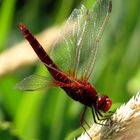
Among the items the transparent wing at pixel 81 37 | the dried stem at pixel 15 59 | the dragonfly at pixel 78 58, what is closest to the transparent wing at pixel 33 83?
the dragonfly at pixel 78 58

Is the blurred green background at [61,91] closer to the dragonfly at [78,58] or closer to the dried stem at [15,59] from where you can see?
the dried stem at [15,59]

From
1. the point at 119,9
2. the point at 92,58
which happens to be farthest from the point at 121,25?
the point at 92,58

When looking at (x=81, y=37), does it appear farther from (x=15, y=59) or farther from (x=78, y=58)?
(x=15, y=59)

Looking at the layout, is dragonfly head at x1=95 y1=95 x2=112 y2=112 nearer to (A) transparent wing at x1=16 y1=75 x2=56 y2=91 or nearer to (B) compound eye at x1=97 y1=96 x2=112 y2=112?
(B) compound eye at x1=97 y1=96 x2=112 y2=112

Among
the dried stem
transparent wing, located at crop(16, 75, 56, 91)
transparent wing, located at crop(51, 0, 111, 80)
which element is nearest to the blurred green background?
the dried stem

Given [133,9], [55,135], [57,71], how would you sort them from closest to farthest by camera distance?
[57,71]
[55,135]
[133,9]

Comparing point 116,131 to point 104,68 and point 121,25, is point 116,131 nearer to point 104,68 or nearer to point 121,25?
point 104,68
